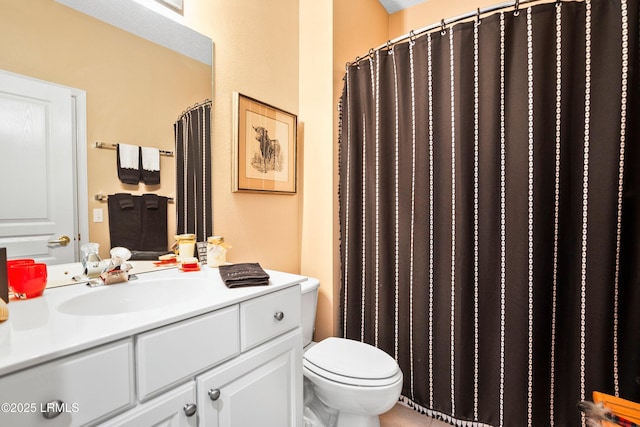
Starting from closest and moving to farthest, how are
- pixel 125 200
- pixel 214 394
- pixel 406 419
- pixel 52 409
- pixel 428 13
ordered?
pixel 52 409 < pixel 214 394 < pixel 125 200 < pixel 406 419 < pixel 428 13

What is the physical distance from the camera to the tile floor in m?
1.51

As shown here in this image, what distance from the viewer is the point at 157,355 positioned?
2.34ft

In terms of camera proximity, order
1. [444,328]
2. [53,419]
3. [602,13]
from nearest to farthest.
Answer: [53,419] → [602,13] → [444,328]

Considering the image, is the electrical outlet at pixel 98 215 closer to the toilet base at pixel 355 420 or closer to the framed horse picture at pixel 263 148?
the framed horse picture at pixel 263 148

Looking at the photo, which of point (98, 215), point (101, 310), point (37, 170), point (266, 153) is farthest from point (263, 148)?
point (101, 310)

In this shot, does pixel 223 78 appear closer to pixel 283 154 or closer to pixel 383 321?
pixel 283 154

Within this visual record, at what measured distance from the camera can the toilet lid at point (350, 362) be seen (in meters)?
1.23

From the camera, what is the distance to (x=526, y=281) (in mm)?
1234

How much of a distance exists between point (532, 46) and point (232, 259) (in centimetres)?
165

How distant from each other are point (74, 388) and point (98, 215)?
2.24 feet

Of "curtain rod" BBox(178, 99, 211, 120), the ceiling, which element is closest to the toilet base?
"curtain rod" BBox(178, 99, 211, 120)

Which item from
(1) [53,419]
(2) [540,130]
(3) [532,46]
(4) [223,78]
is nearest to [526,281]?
(2) [540,130]

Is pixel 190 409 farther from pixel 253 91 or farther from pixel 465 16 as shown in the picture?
pixel 465 16

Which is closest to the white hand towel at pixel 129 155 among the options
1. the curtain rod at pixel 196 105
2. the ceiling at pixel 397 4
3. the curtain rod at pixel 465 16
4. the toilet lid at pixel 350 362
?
the curtain rod at pixel 196 105
